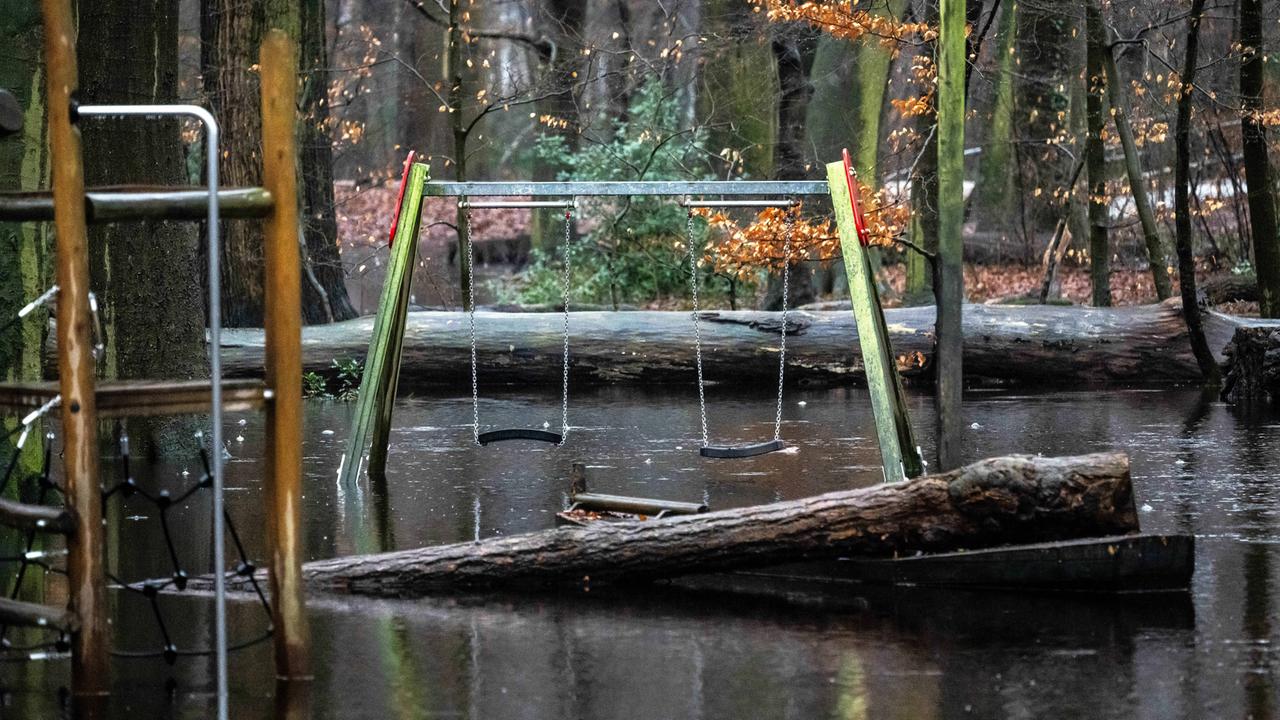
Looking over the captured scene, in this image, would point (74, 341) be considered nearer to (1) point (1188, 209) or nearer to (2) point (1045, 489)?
(2) point (1045, 489)

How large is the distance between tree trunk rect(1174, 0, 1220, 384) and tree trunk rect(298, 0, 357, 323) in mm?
10333

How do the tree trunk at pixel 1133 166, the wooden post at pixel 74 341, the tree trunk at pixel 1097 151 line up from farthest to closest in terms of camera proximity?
1. the tree trunk at pixel 1097 151
2. the tree trunk at pixel 1133 166
3. the wooden post at pixel 74 341

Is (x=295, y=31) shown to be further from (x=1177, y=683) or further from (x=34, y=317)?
(x=1177, y=683)

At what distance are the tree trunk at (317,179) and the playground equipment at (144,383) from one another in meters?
15.1

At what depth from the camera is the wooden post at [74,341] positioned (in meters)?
5.48

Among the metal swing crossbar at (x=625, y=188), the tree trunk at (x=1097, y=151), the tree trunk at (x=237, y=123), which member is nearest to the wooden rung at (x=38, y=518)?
the metal swing crossbar at (x=625, y=188)

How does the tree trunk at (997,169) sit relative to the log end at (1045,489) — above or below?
above

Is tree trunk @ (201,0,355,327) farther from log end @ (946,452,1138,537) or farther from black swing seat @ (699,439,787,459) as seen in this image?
log end @ (946,452,1138,537)

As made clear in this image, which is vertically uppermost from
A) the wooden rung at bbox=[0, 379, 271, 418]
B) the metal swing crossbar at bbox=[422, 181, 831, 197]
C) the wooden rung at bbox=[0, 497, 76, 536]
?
the metal swing crossbar at bbox=[422, 181, 831, 197]

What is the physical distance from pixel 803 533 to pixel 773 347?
12.2 m

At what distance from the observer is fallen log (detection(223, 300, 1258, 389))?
1923 centimetres

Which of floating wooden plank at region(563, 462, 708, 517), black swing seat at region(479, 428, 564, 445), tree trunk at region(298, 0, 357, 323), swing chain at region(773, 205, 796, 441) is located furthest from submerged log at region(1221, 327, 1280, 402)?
tree trunk at region(298, 0, 357, 323)

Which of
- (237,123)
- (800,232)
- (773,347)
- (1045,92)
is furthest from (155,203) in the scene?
(1045,92)

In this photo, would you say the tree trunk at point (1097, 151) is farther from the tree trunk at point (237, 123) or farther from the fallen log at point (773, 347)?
the tree trunk at point (237, 123)
